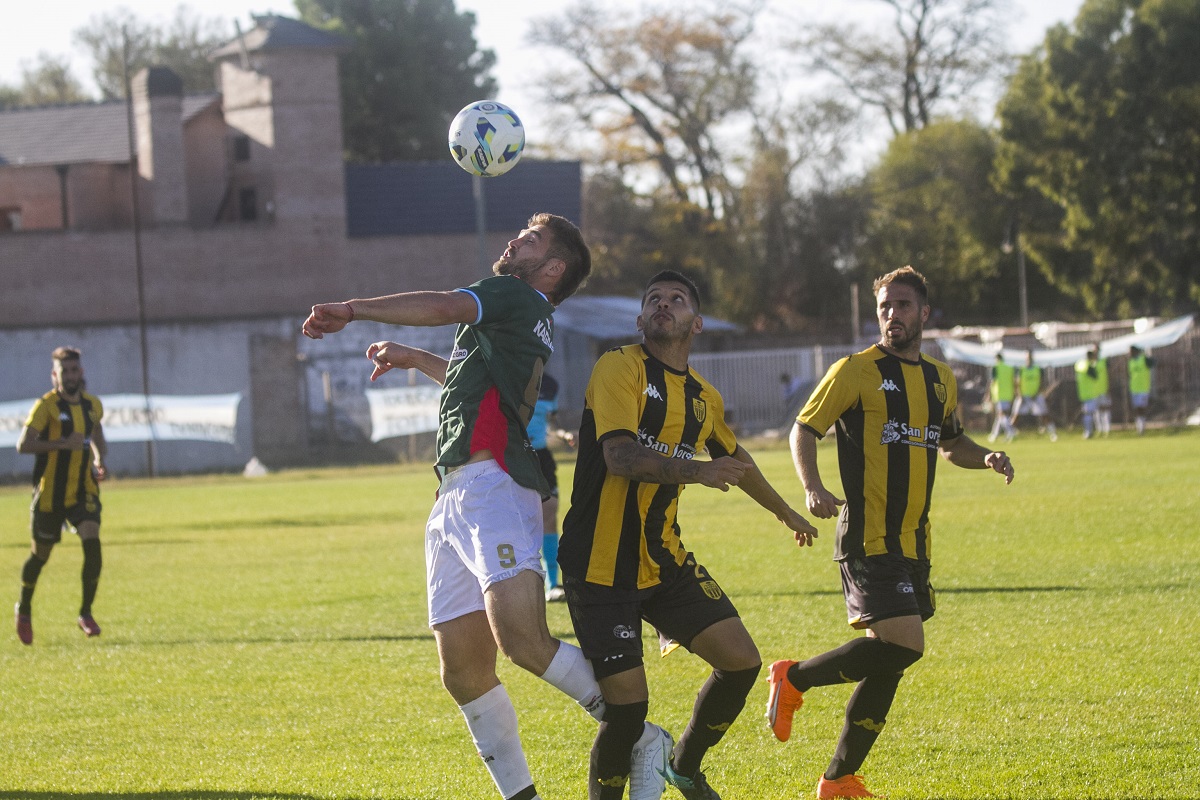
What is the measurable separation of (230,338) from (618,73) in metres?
22.9

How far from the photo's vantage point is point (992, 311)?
172 feet

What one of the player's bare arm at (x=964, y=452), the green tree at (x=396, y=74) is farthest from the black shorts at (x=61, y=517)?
the green tree at (x=396, y=74)

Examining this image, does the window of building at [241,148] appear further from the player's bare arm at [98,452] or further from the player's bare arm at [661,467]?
the player's bare arm at [661,467]

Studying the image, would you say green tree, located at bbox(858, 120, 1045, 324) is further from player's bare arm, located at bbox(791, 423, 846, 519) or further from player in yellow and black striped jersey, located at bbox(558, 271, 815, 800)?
player in yellow and black striped jersey, located at bbox(558, 271, 815, 800)

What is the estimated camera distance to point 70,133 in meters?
50.7

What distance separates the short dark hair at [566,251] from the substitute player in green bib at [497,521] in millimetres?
23

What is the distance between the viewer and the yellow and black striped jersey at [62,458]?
1102 centimetres

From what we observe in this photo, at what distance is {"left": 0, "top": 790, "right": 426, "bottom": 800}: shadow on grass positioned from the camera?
19.6ft

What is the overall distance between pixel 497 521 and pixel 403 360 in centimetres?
110

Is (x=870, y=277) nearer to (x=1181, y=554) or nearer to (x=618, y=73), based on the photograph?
(x=618, y=73)

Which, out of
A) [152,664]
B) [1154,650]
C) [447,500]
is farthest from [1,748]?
[1154,650]

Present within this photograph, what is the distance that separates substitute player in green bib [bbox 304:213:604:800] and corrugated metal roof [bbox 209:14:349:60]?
44.1m

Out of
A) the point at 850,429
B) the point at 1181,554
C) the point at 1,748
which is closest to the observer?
the point at 850,429

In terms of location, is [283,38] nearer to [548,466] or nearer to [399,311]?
[548,466]
